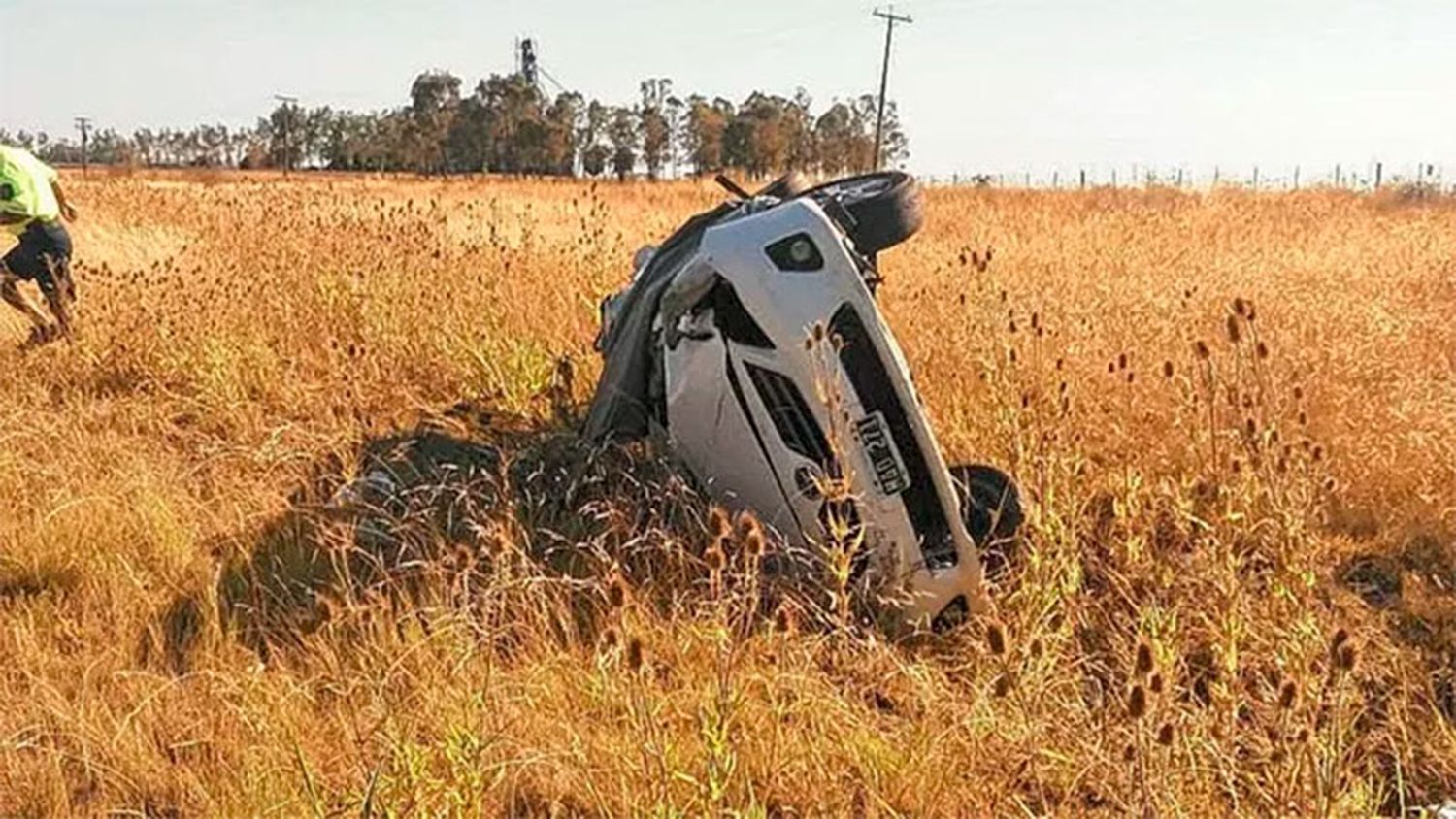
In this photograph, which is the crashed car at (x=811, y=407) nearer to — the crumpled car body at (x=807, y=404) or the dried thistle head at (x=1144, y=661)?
the crumpled car body at (x=807, y=404)

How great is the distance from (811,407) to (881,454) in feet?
0.82

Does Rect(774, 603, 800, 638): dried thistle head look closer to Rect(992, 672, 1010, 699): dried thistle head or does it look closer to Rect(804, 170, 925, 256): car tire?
Rect(992, 672, 1010, 699): dried thistle head

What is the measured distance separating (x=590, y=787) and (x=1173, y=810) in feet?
3.79

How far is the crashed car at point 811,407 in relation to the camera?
3189 mm

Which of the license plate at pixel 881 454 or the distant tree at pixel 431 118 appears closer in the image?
the license plate at pixel 881 454

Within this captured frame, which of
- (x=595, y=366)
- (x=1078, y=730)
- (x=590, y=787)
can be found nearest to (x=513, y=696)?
(x=590, y=787)

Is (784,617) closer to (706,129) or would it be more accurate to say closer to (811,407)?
(811,407)

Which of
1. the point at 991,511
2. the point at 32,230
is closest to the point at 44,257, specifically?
the point at 32,230

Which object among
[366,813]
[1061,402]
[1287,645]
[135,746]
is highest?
[1061,402]

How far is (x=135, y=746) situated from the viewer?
2539 millimetres

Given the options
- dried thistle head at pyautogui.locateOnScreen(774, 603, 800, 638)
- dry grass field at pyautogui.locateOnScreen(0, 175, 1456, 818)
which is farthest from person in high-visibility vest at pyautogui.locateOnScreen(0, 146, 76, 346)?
dried thistle head at pyautogui.locateOnScreen(774, 603, 800, 638)

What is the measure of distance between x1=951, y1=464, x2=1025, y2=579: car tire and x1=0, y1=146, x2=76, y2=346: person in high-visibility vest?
556 centimetres

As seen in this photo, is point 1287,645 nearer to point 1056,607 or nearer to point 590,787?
point 1056,607

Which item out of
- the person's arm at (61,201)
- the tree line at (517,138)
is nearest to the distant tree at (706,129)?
the tree line at (517,138)
